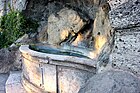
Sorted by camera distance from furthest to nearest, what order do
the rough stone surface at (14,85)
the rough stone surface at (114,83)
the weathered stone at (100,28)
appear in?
1. the rough stone surface at (14,85)
2. the weathered stone at (100,28)
3. the rough stone surface at (114,83)

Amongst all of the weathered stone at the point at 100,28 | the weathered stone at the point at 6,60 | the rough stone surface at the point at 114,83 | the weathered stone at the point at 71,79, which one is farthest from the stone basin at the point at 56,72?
the weathered stone at the point at 6,60

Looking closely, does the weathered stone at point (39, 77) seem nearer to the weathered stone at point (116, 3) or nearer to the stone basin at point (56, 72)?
the stone basin at point (56, 72)

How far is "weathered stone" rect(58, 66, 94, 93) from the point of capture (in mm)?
3705

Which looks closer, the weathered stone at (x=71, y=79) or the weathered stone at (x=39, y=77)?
the weathered stone at (x=71, y=79)

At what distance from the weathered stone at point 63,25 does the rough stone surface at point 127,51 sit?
340 cm

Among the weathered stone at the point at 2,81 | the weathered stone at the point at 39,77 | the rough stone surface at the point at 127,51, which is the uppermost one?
the rough stone surface at the point at 127,51

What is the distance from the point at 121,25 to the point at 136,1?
24 centimetres

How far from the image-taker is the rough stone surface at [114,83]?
1969mm

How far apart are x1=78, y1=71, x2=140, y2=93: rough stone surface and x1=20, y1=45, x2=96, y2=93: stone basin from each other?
1285 mm

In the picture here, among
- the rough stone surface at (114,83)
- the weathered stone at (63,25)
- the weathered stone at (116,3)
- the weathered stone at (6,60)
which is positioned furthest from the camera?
the weathered stone at (6,60)

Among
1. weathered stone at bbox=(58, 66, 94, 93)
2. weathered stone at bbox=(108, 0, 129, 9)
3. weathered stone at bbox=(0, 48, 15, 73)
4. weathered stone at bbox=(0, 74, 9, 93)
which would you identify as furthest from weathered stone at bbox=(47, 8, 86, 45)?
weathered stone at bbox=(108, 0, 129, 9)

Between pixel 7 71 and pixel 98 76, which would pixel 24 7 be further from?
pixel 98 76

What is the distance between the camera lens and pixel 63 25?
19.9 ft

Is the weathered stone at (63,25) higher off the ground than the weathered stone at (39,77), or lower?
higher
